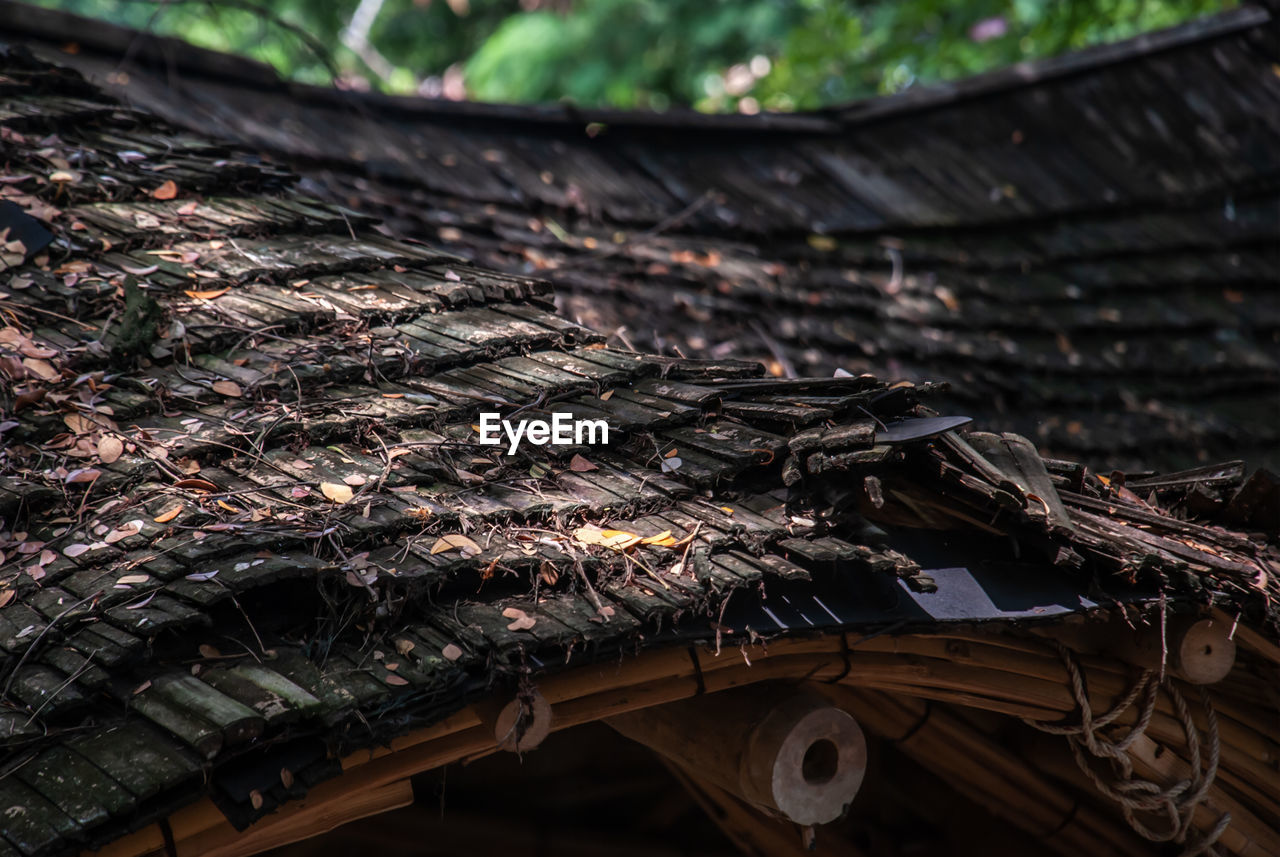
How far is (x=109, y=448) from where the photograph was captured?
2.08 m

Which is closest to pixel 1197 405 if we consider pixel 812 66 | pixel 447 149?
pixel 447 149

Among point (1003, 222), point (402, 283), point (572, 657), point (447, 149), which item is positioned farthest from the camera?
point (1003, 222)

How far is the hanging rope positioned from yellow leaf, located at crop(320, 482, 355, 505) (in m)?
1.51

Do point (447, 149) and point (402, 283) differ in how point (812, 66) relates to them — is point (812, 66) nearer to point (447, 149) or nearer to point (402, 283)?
point (447, 149)

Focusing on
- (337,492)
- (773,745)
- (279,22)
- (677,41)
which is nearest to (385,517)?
(337,492)

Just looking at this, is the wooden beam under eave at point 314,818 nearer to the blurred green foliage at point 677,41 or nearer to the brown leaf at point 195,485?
the brown leaf at point 195,485

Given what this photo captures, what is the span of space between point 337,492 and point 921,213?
3712 millimetres

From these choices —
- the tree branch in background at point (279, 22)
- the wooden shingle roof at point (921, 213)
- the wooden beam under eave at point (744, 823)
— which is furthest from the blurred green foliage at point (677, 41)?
the wooden beam under eave at point (744, 823)

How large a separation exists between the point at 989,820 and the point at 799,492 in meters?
1.72

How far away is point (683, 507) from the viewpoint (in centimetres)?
209

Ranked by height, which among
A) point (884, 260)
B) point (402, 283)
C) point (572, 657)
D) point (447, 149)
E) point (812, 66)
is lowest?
point (572, 657)

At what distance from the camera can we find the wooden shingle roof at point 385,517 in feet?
5.25

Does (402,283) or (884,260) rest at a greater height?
(884,260)

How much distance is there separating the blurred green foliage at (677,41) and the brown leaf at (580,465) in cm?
763
